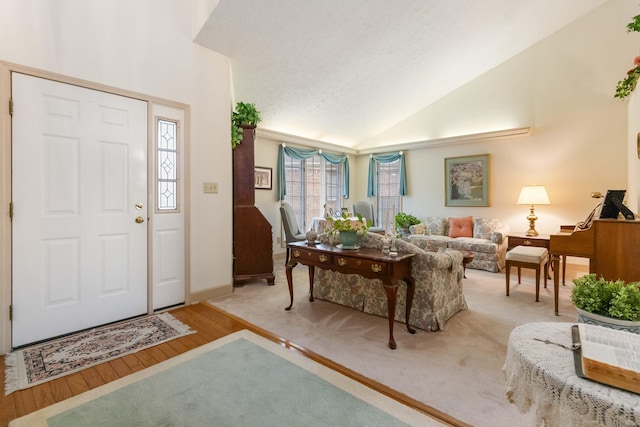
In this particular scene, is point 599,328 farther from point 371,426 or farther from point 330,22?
point 330,22

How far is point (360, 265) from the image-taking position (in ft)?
8.09

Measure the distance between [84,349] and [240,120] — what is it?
2941 millimetres

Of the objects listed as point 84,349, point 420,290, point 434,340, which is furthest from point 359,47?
point 84,349

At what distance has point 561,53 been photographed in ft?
15.8

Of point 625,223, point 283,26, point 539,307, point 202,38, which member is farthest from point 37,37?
point 539,307

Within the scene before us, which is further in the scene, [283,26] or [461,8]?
[461,8]

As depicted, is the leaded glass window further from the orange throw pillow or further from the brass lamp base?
the brass lamp base

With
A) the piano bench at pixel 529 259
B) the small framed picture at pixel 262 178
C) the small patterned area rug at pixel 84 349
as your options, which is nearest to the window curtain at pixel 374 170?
the small framed picture at pixel 262 178

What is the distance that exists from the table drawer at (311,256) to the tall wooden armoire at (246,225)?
3.75ft

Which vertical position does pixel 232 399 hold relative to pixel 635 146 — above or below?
below

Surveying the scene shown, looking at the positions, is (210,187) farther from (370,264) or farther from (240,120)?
(370,264)

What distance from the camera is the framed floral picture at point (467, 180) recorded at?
5680mm

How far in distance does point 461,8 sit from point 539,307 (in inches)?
149

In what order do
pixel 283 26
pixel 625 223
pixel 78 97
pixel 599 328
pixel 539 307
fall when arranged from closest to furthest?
1. pixel 599 328
2. pixel 625 223
3. pixel 78 97
4. pixel 539 307
5. pixel 283 26
